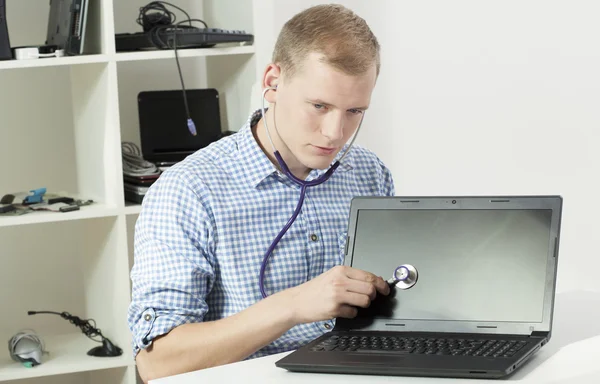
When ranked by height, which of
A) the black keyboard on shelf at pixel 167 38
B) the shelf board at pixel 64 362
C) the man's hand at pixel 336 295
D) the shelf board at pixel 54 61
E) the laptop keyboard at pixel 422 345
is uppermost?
the black keyboard on shelf at pixel 167 38

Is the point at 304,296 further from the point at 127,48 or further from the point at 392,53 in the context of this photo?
the point at 392,53

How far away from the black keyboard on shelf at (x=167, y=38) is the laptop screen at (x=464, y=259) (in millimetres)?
1116

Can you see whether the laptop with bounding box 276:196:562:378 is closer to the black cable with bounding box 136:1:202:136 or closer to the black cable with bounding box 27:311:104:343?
the black cable with bounding box 136:1:202:136

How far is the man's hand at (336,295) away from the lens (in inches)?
51.0

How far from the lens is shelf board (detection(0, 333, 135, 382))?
2262 mm

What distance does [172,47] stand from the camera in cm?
239

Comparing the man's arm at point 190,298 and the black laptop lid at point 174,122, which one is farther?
the black laptop lid at point 174,122

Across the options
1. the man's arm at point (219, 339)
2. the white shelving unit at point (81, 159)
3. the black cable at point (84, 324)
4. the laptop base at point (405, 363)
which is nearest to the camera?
the laptop base at point (405, 363)

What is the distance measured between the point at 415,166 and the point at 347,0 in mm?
572

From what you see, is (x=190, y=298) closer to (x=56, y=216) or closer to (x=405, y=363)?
(x=405, y=363)

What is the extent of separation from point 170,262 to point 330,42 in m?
0.45

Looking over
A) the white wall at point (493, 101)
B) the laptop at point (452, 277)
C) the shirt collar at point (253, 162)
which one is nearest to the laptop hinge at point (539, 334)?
the laptop at point (452, 277)

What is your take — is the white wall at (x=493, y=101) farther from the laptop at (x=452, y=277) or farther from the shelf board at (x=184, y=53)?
the laptop at (x=452, y=277)

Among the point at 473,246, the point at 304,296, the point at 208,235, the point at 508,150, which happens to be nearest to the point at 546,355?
the point at 473,246
